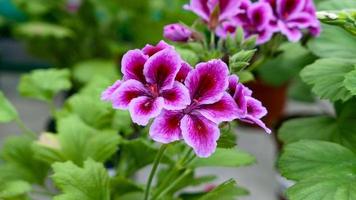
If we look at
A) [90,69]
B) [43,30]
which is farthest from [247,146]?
[43,30]

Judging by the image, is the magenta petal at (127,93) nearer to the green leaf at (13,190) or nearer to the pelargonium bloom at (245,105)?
the pelargonium bloom at (245,105)

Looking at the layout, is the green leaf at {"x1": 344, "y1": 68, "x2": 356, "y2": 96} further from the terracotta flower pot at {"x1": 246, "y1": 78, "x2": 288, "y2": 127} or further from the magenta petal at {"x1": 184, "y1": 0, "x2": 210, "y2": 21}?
the terracotta flower pot at {"x1": 246, "y1": 78, "x2": 288, "y2": 127}

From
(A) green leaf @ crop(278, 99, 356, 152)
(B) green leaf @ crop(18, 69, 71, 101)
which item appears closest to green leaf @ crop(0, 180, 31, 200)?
(B) green leaf @ crop(18, 69, 71, 101)

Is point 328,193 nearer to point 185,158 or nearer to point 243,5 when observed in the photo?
point 185,158

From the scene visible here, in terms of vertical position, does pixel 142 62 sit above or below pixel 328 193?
above

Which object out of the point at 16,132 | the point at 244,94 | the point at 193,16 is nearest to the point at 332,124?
the point at 244,94
